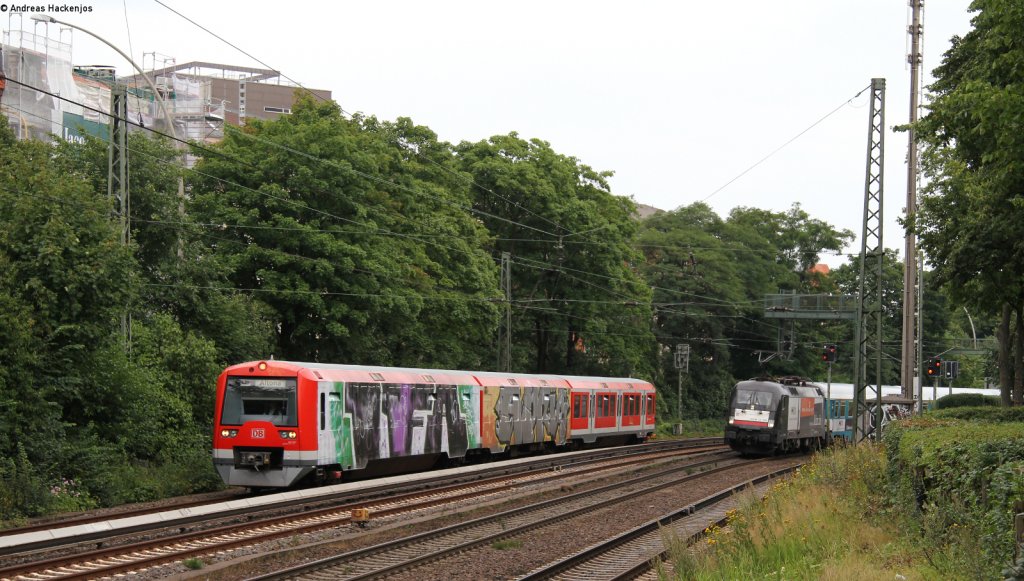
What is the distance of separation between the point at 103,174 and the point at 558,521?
1774 cm

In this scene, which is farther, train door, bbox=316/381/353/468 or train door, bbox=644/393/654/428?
train door, bbox=644/393/654/428

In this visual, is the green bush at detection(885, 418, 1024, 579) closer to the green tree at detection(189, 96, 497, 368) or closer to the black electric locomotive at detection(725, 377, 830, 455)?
the green tree at detection(189, 96, 497, 368)

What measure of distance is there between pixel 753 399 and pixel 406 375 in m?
16.9

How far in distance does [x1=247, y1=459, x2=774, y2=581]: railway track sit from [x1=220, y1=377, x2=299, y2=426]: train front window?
5287mm

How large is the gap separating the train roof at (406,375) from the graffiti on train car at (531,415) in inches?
12.4

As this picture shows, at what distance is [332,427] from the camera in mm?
22250

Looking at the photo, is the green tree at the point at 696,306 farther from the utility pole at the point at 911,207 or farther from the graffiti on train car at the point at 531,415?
the utility pole at the point at 911,207

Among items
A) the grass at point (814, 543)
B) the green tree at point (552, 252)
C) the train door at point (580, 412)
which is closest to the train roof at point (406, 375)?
the train door at point (580, 412)

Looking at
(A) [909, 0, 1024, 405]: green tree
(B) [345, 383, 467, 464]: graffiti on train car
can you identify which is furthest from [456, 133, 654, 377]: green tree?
(A) [909, 0, 1024, 405]: green tree

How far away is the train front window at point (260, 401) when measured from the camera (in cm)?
2152

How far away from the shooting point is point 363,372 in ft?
78.4

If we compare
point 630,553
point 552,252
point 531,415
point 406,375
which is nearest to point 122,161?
point 406,375

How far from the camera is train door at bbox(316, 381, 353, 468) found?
21.8 m

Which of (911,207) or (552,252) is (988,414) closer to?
(911,207)
